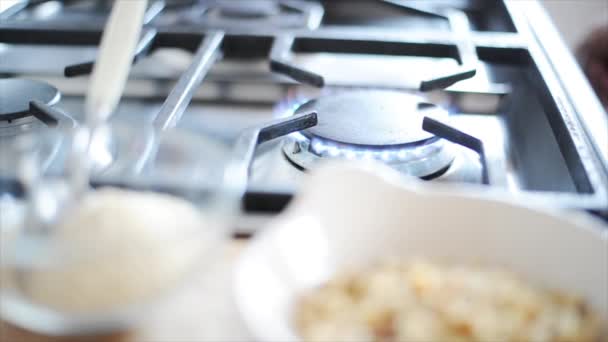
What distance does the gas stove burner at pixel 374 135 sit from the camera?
49 centimetres

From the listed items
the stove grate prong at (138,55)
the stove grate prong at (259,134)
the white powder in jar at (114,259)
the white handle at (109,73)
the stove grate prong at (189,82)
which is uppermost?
the white handle at (109,73)

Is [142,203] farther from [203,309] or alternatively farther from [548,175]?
[548,175]

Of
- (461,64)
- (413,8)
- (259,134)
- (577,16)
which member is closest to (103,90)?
(259,134)

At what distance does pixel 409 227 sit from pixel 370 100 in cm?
26

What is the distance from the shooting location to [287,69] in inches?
23.5

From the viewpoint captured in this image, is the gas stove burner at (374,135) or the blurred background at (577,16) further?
the blurred background at (577,16)

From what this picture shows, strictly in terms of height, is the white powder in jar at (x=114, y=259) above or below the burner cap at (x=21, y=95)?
below

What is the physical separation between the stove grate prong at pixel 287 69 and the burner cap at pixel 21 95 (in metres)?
0.20

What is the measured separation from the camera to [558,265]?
1.02 ft

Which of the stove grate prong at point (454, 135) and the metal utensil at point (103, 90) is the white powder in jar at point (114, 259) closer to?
the metal utensil at point (103, 90)

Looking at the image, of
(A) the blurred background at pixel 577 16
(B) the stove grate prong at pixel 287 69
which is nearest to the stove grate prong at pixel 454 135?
(B) the stove grate prong at pixel 287 69

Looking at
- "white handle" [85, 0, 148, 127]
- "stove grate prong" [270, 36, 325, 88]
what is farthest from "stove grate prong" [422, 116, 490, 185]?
"white handle" [85, 0, 148, 127]

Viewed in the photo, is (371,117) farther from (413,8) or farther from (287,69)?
(413,8)

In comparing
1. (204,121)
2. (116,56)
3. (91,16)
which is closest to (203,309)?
(116,56)
